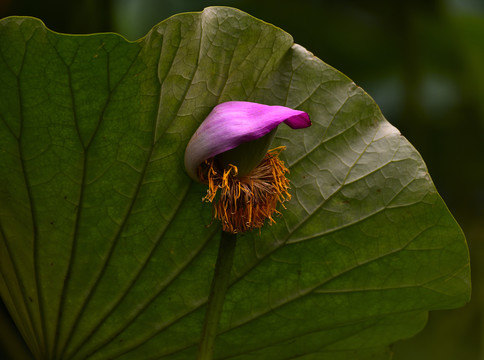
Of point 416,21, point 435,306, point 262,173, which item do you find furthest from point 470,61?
point 262,173

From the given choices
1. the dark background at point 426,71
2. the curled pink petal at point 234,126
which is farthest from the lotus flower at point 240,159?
the dark background at point 426,71

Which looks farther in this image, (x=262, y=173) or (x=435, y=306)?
(x=435, y=306)

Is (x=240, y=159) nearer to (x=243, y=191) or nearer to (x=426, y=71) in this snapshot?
(x=243, y=191)

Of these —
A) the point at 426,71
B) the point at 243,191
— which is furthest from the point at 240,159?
the point at 426,71

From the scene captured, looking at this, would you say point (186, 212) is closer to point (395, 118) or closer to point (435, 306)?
point (435, 306)

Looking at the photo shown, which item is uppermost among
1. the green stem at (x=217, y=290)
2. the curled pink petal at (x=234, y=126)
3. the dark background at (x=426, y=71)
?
the curled pink petal at (x=234, y=126)

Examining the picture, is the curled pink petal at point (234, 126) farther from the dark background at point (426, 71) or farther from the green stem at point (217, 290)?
the dark background at point (426, 71)

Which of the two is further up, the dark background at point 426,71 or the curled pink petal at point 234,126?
the curled pink petal at point 234,126
